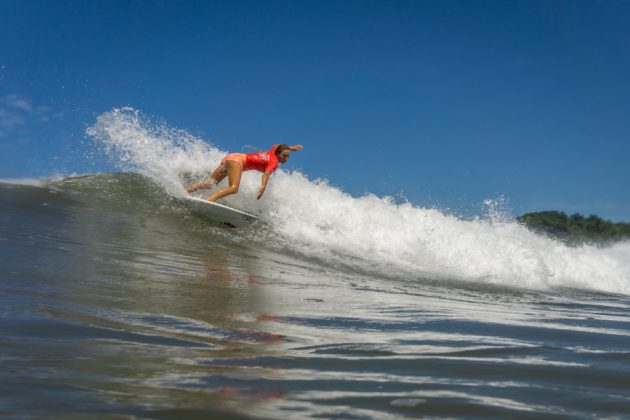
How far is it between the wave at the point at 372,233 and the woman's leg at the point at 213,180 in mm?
374

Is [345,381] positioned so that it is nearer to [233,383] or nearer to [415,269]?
[233,383]

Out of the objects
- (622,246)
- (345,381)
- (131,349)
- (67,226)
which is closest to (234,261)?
(67,226)

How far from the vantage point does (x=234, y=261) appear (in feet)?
24.1

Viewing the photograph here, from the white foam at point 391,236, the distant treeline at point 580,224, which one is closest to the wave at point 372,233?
the white foam at point 391,236

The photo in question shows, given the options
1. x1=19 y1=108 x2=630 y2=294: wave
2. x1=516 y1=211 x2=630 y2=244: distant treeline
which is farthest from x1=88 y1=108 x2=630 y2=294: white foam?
x1=516 y1=211 x2=630 y2=244: distant treeline

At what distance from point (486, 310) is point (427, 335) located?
6.18 feet

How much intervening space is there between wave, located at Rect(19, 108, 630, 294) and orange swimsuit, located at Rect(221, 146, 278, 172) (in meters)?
0.91

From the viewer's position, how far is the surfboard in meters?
10.0

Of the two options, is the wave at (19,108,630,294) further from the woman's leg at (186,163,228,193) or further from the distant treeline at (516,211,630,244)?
the distant treeline at (516,211,630,244)

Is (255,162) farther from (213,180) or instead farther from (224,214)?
(224,214)

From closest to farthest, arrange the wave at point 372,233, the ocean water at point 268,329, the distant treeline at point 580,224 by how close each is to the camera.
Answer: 1. the ocean water at point 268,329
2. the wave at point 372,233
3. the distant treeline at point 580,224

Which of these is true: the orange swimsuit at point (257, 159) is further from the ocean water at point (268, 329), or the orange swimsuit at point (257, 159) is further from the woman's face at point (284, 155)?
the ocean water at point (268, 329)

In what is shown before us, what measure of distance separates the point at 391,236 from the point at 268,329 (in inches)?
302

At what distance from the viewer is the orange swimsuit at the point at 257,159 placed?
1105 centimetres
